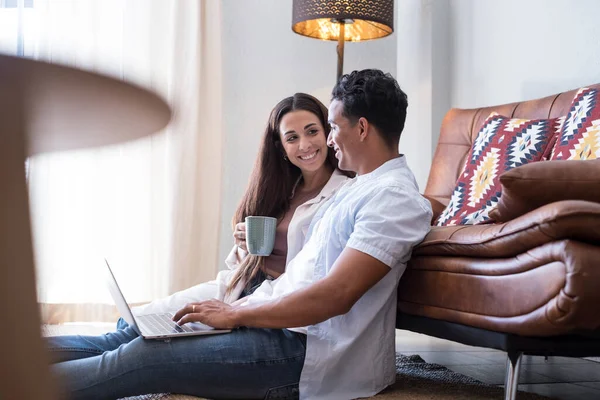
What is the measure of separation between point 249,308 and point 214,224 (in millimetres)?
2341

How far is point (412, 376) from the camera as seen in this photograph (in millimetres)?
1997

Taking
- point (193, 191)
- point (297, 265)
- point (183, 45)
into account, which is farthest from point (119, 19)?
point (297, 265)

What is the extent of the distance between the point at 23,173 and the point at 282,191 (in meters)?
1.62

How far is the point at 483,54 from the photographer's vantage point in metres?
3.43

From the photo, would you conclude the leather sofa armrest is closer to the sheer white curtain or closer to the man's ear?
the man's ear

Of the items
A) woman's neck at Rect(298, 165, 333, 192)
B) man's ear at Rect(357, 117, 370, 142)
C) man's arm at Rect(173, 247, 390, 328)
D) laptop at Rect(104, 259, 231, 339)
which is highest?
man's ear at Rect(357, 117, 370, 142)

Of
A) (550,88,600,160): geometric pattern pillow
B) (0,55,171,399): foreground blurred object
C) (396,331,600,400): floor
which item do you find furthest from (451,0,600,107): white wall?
(0,55,171,399): foreground blurred object

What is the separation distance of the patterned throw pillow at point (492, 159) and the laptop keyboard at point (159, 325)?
1.00 meters

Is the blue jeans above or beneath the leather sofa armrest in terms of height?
beneath

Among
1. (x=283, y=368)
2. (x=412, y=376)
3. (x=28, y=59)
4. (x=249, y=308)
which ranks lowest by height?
(x=412, y=376)

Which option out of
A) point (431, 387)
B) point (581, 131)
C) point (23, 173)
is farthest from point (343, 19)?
point (23, 173)

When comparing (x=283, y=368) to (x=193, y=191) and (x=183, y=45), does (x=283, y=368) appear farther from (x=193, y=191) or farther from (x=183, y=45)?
(x=183, y=45)

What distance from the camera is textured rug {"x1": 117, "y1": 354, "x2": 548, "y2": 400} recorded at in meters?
1.63

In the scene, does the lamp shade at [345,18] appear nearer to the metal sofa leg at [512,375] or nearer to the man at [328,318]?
the man at [328,318]
